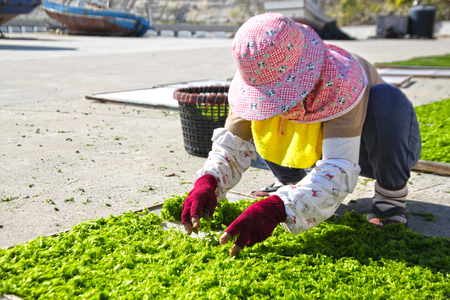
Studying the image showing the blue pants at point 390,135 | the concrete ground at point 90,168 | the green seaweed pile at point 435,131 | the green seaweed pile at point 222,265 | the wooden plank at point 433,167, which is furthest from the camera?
the green seaweed pile at point 435,131

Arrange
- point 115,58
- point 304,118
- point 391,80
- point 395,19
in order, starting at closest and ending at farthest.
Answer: point 304,118, point 391,80, point 115,58, point 395,19

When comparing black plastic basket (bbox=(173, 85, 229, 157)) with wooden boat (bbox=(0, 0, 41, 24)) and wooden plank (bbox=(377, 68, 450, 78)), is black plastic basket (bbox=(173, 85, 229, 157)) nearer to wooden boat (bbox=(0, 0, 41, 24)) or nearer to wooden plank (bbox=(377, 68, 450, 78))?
wooden plank (bbox=(377, 68, 450, 78))

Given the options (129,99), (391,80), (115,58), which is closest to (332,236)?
(129,99)

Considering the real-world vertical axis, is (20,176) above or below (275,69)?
below

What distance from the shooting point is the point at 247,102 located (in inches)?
81.1

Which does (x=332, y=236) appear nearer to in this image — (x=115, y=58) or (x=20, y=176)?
(x=20, y=176)

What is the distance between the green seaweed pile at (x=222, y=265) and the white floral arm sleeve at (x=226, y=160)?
0.28 m

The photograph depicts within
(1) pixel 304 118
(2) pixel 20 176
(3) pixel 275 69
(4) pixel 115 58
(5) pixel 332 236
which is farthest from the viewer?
(4) pixel 115 58

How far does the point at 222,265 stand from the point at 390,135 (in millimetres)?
1111

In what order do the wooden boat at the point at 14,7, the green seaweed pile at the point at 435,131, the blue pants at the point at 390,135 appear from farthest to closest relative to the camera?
the wooden boat at the point at 14,7, the green seaweed pile at the point at 435,131, the blue pants at the point at 390,135

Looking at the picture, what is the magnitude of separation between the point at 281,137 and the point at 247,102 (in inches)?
12.8

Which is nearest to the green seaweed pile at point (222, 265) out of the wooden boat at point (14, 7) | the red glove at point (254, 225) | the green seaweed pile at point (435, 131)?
the red glove at point (254, 225)

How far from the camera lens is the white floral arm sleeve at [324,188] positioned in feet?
6.15

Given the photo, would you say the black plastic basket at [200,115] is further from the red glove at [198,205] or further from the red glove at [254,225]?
the red glove at [254,225]
